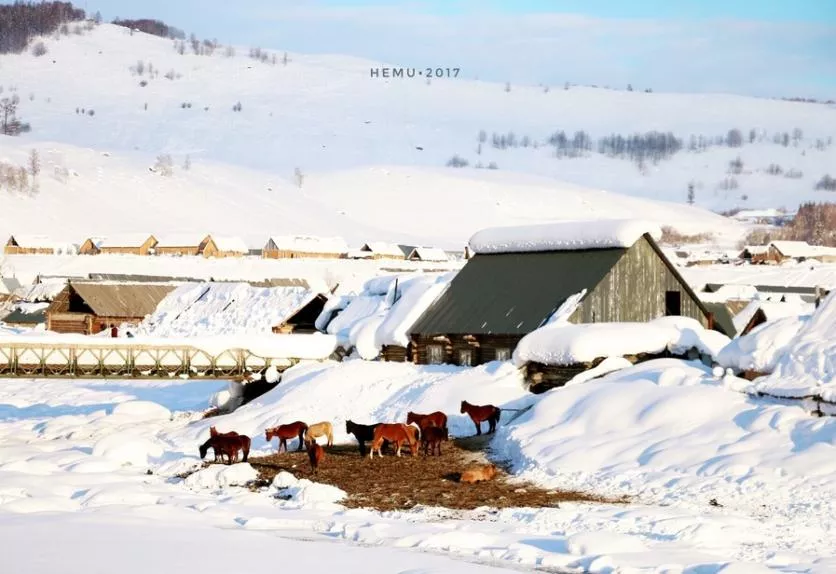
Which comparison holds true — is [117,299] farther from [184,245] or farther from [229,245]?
[229,245]

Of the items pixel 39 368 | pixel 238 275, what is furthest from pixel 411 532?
A: pixel 238 275

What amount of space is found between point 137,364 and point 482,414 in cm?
1977

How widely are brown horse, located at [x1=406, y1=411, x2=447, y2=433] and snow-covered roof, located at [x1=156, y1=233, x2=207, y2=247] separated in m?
136

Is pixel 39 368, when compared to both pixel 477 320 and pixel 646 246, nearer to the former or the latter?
pixel 477 320

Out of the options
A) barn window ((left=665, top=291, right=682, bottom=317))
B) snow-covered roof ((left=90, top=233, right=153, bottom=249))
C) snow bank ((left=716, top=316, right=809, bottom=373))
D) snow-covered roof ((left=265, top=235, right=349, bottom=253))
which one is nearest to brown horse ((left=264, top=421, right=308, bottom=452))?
snow bank ((left=716, top=316, right=809, bottom=373))

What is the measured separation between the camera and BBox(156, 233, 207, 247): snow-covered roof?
166375 millimetres

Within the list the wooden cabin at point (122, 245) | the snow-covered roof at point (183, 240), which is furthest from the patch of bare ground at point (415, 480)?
the snow-covered roof at point (183, 240)

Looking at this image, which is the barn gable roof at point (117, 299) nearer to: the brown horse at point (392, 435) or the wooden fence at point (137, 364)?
the wooden fence at point (137, 364)

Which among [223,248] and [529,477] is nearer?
[529,477]

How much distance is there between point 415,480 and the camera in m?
29.1

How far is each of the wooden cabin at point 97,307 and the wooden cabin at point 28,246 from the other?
8087cm

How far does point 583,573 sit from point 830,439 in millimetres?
9301

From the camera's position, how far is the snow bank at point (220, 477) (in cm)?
2936

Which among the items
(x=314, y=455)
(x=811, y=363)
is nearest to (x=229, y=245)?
(x=314, y=455)
